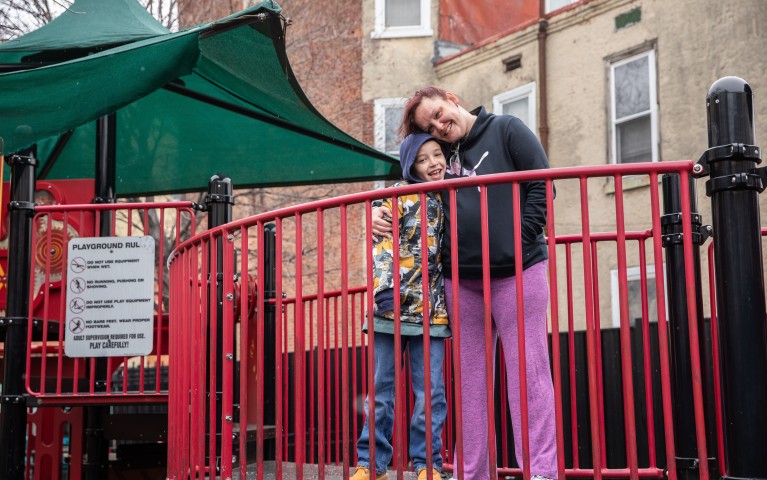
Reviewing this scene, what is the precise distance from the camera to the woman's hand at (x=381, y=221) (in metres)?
3.74

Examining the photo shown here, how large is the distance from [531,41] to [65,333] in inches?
485

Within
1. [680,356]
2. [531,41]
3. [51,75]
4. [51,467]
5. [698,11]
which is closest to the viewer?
[680,356]

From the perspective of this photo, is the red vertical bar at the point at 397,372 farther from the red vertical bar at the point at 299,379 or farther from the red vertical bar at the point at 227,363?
the red vertical bar at the point at 227,363

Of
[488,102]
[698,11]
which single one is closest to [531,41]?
[488,102]

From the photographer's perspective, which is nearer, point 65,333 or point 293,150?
point 65,333

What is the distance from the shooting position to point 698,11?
13.7m

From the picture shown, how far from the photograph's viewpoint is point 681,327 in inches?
155

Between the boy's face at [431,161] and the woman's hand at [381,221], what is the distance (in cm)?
27

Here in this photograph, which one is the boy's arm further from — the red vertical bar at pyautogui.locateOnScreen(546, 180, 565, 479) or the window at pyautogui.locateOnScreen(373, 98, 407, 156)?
the window at pyautogui.locateOnScreen(373, 98, 407, 156)

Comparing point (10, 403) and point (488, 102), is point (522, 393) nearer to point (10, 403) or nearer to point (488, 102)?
point (10, 403)

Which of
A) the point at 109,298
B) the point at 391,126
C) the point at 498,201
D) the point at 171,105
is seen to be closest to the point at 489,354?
the point at 498,201

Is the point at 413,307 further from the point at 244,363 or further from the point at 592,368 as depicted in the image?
the point at 592,368

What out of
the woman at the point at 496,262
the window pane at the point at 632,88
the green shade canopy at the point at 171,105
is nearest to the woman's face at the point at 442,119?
the woman at the point at 496,262

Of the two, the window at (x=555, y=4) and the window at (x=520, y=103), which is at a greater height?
the window at (x=555, y=4)
